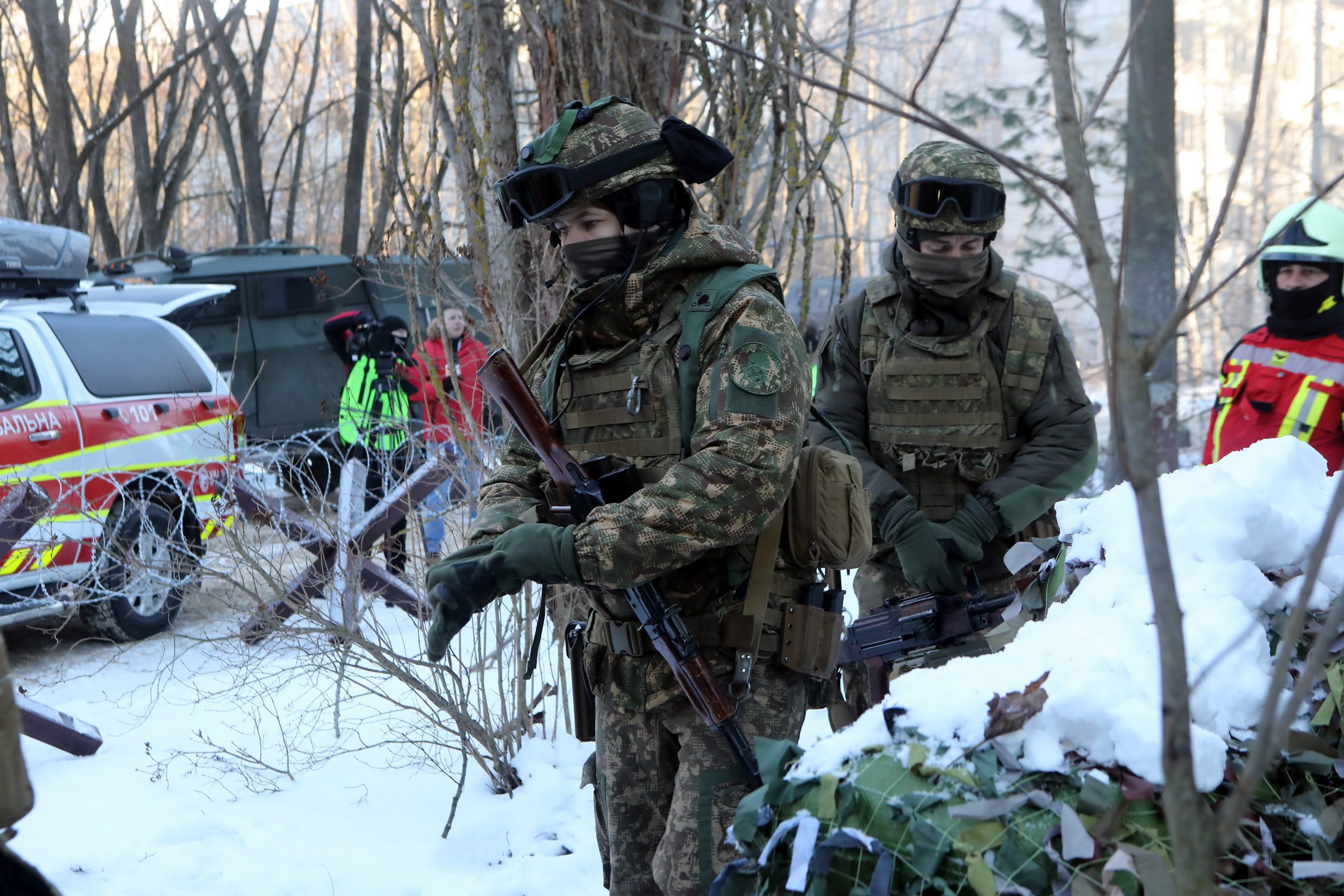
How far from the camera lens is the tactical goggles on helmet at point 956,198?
311 centimetres

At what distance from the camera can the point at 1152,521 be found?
3.25 feet

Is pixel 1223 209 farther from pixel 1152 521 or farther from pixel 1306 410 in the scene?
pixel 1306 410

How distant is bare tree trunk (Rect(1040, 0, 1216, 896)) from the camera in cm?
98

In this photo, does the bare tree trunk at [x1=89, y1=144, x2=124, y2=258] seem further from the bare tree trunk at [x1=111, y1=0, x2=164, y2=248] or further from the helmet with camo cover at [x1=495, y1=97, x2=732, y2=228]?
the helmet with camo cover at [x1=495, y1=97, x2=732, y2=228]

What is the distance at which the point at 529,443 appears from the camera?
2.49m

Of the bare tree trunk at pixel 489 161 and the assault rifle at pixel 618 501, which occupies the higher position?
the bare tree trunk at pixel 489 161

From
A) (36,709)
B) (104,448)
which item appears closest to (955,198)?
(36,709)

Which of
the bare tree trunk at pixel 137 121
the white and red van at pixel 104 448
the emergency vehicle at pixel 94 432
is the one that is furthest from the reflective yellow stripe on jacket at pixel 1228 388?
the bare tree trunk at pixel 137 121

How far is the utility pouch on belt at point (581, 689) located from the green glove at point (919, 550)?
976mm

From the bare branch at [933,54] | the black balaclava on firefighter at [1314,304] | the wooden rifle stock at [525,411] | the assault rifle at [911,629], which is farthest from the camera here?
the black balaclava on firefighter at [1314,304]

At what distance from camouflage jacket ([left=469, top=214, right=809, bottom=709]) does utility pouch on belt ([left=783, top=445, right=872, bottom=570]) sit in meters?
0.09

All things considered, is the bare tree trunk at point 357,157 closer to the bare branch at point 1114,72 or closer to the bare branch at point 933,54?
the bare branch at point 933,54

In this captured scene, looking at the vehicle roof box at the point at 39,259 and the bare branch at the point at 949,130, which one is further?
the vehicle roof box at the point at 39,259

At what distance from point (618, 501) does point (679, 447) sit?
6.3 inches
